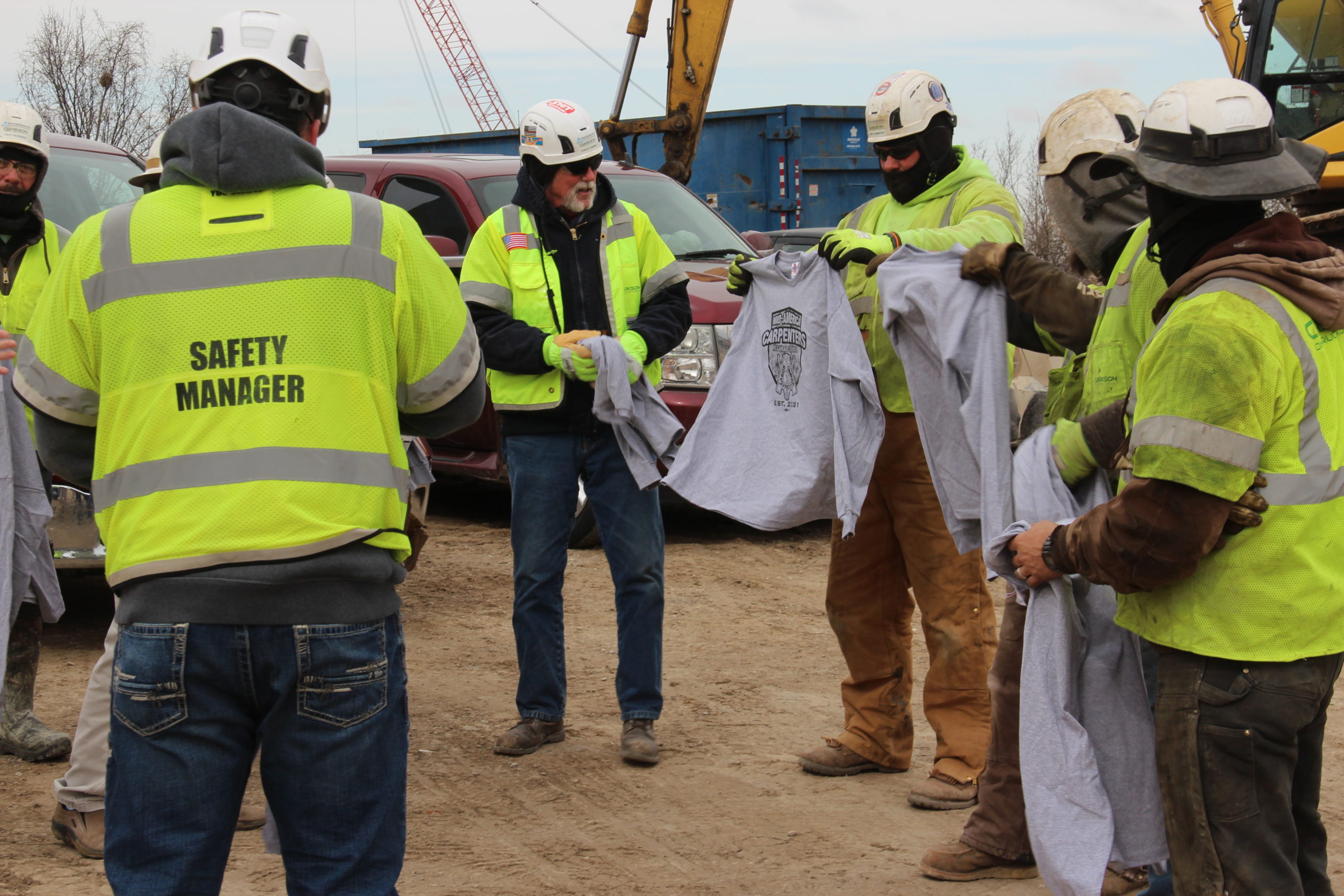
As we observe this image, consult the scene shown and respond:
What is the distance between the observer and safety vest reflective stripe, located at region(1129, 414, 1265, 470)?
2.47 meters

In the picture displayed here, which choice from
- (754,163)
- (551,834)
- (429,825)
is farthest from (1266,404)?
(754,163)

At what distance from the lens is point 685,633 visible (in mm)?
6801

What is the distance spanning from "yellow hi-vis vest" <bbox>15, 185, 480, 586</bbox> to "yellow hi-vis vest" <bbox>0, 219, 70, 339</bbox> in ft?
7.29

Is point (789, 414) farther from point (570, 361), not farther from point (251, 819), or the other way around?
point (251, 819)

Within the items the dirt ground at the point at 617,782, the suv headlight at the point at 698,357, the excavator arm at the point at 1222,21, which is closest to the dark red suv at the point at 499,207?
the suv headlight at the point at 698,357

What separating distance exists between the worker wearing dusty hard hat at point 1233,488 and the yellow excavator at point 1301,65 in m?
8.56

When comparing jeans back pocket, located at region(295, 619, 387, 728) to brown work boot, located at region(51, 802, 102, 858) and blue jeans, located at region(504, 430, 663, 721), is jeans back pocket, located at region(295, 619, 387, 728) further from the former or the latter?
blue jeans, located at region(504, 430, 663, 721)

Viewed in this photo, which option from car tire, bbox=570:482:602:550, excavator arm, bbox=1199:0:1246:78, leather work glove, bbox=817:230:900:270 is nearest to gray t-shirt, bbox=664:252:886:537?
leather work glove, bbox=817:230:900:270

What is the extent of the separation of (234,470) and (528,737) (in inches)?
113

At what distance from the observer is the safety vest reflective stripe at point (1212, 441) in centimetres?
247

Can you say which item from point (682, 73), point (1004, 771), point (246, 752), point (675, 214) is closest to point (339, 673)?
point (246, 752)

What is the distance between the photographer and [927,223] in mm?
4457

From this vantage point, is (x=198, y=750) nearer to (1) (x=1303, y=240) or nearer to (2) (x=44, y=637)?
(1) (x=1303, y=240)

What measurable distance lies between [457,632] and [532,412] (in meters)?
2.15
